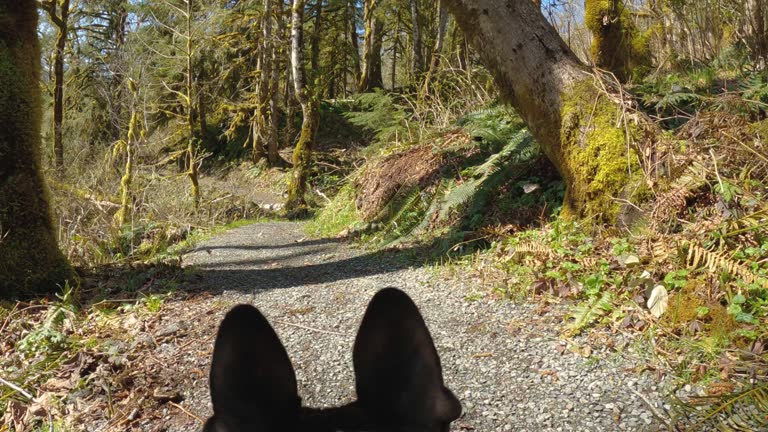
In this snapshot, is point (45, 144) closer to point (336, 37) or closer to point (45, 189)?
point (45, 189)

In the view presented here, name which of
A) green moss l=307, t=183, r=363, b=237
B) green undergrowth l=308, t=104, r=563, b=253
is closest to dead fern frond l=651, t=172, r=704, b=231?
green undergrowth l=308, t=104, r=563, b=253

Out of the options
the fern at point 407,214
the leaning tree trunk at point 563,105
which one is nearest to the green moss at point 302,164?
the fern at point 407,214

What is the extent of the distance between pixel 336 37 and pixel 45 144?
62.9 feet

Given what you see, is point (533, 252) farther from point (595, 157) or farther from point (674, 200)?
point (674, 200)

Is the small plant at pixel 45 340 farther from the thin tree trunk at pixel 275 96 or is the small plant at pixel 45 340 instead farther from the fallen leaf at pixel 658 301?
the thin tree trunk at pixel 275 96

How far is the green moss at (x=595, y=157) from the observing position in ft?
16.1

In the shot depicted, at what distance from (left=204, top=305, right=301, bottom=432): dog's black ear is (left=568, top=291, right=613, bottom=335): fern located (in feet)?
9.47

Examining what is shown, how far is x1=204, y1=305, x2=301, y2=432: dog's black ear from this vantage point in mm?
1251

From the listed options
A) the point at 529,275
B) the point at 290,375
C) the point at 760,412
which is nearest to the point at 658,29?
the point at 529,275

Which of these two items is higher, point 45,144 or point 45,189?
point 45,144

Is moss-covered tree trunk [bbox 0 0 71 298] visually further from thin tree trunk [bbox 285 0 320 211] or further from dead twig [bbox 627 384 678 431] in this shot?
thin tree trunk [bbox 285 0 320 211]

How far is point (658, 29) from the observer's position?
9742 mm

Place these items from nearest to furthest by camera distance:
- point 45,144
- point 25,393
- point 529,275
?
point 25,393
point 529,275
point 45,144

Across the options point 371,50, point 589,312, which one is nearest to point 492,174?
point 589,312
